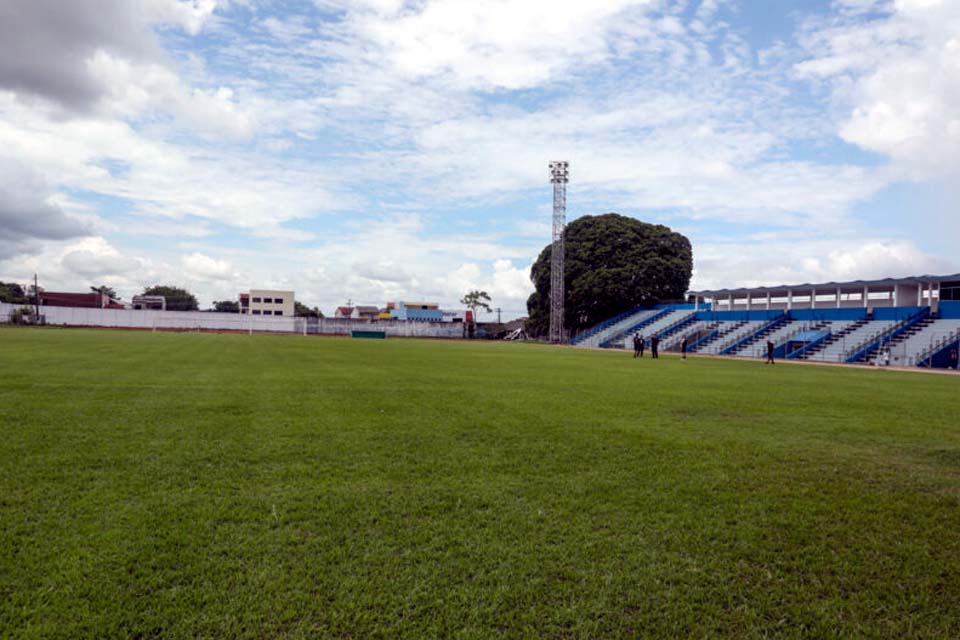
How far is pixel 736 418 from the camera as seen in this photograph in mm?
10461

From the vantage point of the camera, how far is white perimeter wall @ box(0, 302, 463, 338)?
233ft

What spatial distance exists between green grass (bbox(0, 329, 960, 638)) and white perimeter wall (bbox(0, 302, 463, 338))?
224 ft

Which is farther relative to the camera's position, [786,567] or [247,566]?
[786,567]

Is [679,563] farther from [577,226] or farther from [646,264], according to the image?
[577,226]

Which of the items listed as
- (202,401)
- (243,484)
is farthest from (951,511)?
(202,401)

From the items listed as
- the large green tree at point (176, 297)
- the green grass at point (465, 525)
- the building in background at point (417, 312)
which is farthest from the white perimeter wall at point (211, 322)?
the green grass at point (465, 525)

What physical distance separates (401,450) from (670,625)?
429 centimetres

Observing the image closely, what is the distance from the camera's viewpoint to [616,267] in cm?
5934

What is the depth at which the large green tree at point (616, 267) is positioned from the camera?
58.4 m

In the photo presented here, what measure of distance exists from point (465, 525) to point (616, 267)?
2233 inches

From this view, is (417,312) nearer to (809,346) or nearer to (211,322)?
(211,322)

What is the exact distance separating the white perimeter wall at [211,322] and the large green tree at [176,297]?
42.5 meters

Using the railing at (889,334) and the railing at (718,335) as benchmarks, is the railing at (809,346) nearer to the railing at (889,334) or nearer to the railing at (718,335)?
the railing at (889,334)

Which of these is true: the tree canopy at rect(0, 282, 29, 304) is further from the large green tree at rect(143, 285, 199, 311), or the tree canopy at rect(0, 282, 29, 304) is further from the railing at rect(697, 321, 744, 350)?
the railing at rect(697, 321, 744, 350)
